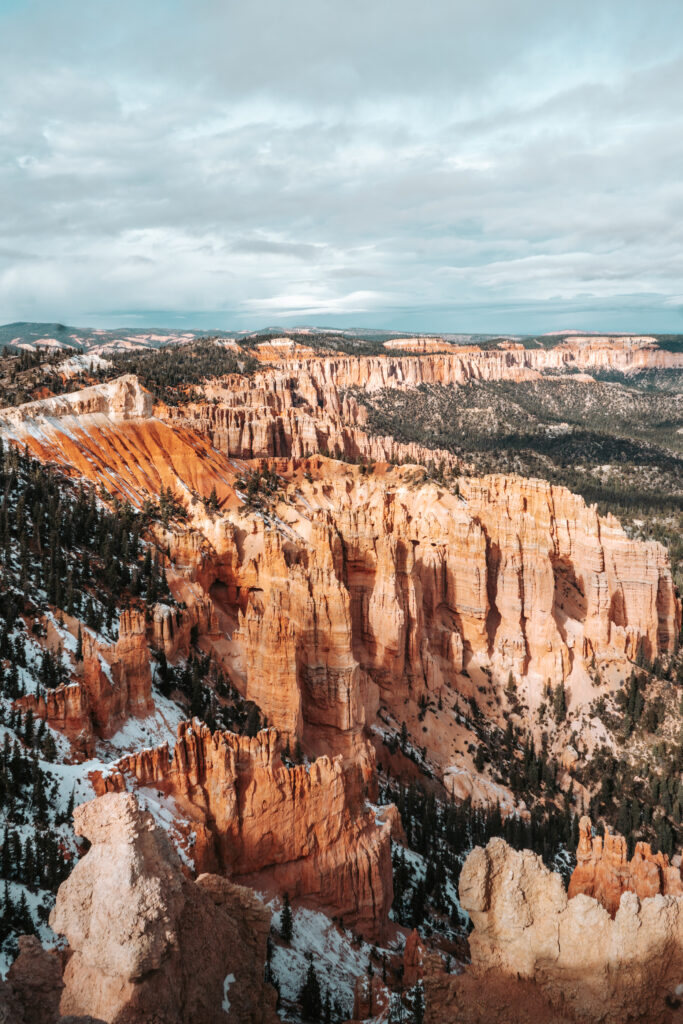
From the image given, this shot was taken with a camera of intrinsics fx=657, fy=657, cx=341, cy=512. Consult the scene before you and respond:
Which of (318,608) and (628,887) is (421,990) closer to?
(628,887)

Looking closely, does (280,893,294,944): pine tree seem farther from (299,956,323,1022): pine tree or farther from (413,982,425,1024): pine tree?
(413,982,425,1024): pine tree

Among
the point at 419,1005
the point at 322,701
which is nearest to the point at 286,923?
the point at 419,1005

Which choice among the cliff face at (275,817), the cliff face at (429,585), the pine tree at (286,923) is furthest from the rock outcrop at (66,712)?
the cliff face at (429,585)

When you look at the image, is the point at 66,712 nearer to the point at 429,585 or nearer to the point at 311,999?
the point at 311,999

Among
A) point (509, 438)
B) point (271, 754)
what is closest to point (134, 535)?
point (271, 754)

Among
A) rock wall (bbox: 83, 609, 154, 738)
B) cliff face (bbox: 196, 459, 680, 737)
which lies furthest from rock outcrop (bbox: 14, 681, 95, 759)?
cliff face (bbox: 196, 459, 680, 737)

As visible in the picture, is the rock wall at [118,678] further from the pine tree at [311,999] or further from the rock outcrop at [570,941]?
the rock outcrop at [570,941]
